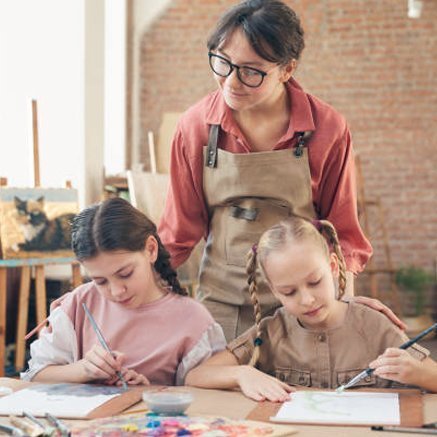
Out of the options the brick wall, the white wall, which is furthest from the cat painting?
the brick wall

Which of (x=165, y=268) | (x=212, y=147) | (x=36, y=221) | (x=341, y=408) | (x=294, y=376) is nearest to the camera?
(x=341, y=408)

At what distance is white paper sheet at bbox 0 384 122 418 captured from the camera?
1.79 metres

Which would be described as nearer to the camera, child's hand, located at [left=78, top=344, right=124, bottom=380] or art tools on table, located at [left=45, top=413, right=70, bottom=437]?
art tools on table, located at [left=45, top=413, right=70, bottom=437]

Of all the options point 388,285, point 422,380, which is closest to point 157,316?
point 422,380

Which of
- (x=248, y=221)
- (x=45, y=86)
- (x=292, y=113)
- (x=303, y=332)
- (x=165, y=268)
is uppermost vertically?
(x=45, y=86)

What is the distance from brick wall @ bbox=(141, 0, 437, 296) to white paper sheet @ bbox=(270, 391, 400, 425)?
6.63 meters

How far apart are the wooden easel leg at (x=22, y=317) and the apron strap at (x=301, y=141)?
3182 mm

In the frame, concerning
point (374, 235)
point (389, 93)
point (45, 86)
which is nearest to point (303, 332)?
point (45, 86)

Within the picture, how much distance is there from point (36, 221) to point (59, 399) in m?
3.44

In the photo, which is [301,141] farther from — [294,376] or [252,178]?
[294,376]

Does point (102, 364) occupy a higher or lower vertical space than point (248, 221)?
lower

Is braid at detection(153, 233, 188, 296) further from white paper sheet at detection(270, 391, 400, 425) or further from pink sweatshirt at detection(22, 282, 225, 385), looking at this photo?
white paper sheet at detection(270, 391, 400, 425)

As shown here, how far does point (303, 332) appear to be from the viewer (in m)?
2.18

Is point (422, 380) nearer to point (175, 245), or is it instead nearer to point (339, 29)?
point (175, 245)
